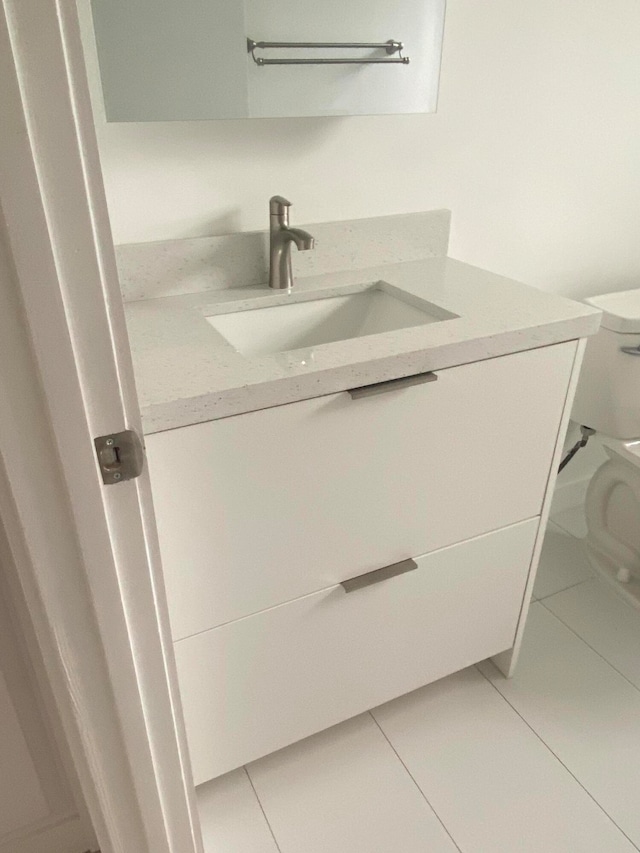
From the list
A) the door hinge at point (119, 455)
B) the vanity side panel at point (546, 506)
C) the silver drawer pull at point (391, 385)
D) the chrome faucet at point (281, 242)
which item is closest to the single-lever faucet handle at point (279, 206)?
the chrome faucet at point (281, 242)

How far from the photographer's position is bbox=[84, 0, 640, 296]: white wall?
1153mm

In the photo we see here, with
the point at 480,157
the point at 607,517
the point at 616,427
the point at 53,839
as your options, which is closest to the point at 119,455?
the point at 53,839

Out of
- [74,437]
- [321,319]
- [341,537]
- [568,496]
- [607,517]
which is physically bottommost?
[568,496]

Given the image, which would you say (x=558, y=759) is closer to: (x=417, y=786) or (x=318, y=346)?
(x=417, y=786)

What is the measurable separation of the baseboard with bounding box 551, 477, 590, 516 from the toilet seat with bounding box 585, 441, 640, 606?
31cm

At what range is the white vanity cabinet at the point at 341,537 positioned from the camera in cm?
92

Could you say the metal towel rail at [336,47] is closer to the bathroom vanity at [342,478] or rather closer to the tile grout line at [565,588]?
the bathroom vanity at [342,478]

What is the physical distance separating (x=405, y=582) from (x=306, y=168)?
2.65 ft

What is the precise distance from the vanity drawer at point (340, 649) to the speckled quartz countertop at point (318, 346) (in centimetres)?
39

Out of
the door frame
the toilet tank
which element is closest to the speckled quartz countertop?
the door frame

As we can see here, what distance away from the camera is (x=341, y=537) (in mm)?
1052

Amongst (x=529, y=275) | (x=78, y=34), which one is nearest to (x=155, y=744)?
(x=78, y=34)

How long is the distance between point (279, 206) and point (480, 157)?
537 millimetres

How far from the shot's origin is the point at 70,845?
1.12 metres
